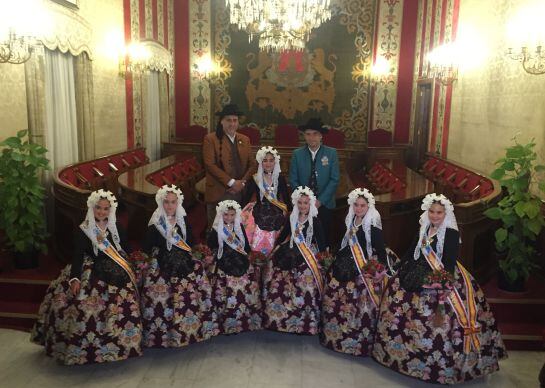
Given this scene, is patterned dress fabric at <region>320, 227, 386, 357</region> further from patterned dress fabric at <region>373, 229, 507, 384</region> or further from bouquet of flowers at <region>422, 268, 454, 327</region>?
bouquet of flowers at <region>422, 268, 454, 327</region>

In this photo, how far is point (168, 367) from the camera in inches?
147

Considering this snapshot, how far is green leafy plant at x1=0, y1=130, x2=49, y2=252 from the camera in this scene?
4648 mm

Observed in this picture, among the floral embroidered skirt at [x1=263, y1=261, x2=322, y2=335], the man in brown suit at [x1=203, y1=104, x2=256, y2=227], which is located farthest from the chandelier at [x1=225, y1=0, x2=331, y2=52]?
the floral embroidered skirt at [x1=263, y1=261, x2=322, y2=335]

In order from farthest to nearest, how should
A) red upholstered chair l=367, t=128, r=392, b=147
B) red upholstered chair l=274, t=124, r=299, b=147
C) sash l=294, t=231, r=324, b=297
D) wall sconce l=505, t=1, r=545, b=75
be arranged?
red upholstered chair l=367, t=128, r=392, b=147, red upholstered chair l=274, t=124, r=299, b=147, wall sconce l=505, t=1, r=545, b=75, sash l=294, t=231, r=324, b=297

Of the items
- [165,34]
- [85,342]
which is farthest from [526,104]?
[165,34]

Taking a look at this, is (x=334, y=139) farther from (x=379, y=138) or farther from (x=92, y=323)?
(x=92, y=323)

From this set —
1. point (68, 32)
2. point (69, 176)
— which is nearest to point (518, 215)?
point (69, 176)

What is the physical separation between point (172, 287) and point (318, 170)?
1.96 meters

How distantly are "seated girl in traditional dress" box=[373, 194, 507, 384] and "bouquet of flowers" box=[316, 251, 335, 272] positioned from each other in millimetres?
602

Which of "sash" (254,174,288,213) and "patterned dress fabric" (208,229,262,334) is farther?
"sash" (254,174,288,213)

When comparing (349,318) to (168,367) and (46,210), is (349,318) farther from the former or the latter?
(46,210)

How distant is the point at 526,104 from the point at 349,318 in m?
3.46

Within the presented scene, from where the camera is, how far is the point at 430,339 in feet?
11.2

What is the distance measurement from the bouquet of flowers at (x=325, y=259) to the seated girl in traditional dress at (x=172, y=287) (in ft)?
3.21
